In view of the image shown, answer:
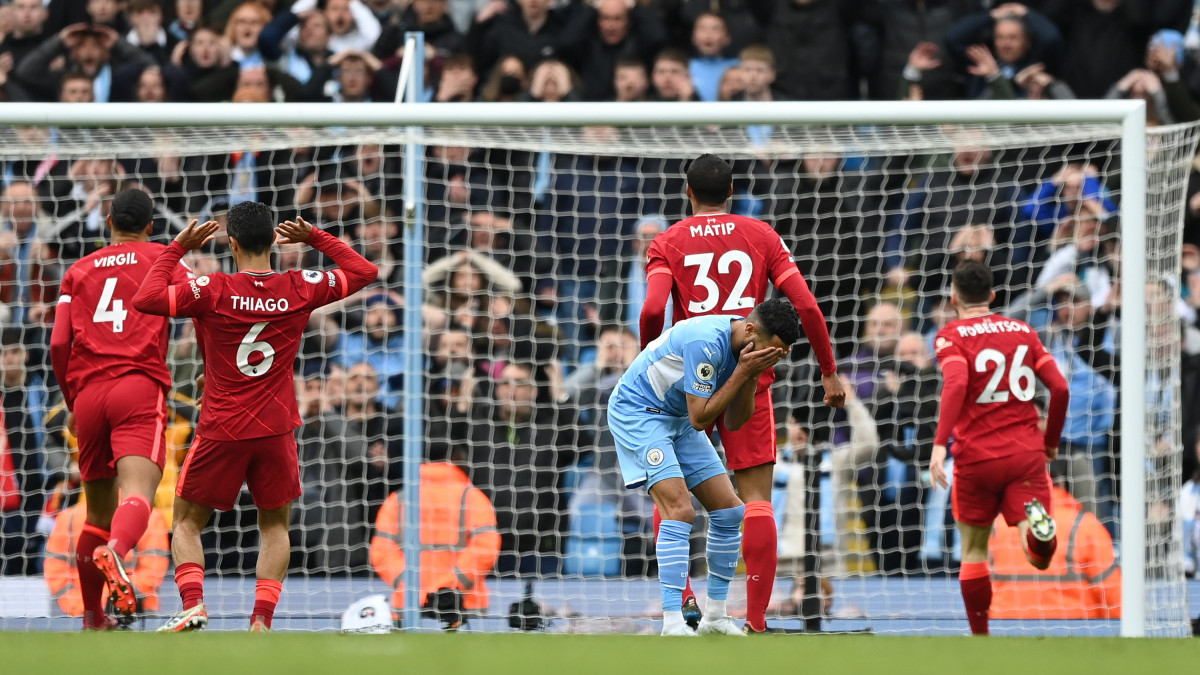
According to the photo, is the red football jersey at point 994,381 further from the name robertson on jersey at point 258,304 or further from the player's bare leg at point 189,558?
the player's bare leg at point 189,558

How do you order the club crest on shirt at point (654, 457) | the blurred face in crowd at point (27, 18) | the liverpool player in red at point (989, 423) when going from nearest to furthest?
the club crest on shirt at point (654, 457)
the liverpool player in red at point (989, 423)
the blurred face in crowd at point (27, 18)

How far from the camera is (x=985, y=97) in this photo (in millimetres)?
9133

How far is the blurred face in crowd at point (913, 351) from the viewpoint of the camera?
8.13 meters

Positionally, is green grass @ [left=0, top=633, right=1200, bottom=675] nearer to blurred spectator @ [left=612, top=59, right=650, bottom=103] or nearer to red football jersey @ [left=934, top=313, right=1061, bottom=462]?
red football jersey @ [left=934, top=313, right=1061, bottom=462]

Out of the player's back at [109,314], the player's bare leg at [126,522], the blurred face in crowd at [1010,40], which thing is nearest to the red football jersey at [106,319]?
the player's back at [109,314]

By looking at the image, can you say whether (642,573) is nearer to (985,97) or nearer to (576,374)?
(576,374)

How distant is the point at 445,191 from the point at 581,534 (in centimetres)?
241

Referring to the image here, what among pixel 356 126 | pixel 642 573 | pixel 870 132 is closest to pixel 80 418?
pixel 356 126

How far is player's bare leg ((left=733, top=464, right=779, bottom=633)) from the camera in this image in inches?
230

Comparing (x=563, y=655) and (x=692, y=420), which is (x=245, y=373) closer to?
(x=692, y=420)

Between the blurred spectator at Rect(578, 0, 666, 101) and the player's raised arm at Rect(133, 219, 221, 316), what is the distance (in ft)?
14.1

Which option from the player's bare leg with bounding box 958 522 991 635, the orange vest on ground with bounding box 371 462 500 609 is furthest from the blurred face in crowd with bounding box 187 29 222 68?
the player's bare leg with bounding box 958 522 991 635

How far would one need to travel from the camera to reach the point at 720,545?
5.61 meters

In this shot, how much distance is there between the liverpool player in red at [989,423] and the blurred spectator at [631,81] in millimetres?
3013
